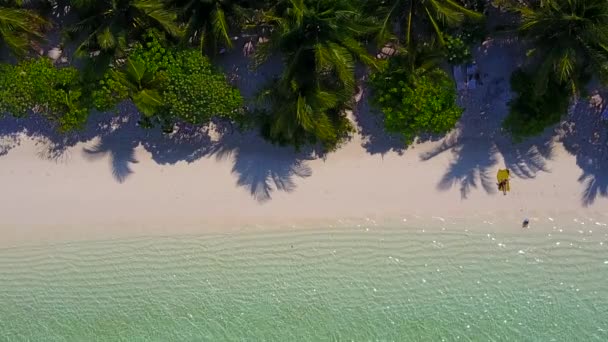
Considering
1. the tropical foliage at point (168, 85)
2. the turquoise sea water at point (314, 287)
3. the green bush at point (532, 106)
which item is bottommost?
the turquoise sea water at point (314, 287)

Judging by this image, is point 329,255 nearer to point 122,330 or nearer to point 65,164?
point 122,330

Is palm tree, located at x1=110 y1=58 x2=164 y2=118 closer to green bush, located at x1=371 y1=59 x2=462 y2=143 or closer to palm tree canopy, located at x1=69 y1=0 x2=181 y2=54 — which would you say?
palm tree canopy, located at x1=69 y1=0 x2=181 y2=54

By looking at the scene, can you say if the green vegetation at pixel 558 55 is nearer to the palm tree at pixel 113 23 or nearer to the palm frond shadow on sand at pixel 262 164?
the palm frond shadow on sand at pixel 262 164

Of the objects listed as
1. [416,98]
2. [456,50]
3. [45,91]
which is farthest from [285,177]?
[45,91]

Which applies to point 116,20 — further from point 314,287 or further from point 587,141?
point 587,141

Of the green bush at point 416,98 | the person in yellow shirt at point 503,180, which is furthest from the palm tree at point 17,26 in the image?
the person in yellow shirt at point 503,180

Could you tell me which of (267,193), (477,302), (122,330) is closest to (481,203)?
(477,302)
